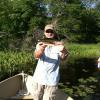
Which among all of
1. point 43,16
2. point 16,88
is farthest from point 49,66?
point 43,16

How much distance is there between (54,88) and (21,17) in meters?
34.4

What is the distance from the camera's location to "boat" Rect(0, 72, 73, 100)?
6691 millimetres

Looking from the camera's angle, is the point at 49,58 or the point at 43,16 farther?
the point at 43,16

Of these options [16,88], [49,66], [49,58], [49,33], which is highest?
[49,33]

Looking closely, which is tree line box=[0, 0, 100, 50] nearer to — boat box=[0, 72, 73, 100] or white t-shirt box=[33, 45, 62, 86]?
boat box=[0, 72, 73, 100]

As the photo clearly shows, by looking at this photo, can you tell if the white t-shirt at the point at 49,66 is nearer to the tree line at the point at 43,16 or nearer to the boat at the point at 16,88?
the boat at the point at 16,88

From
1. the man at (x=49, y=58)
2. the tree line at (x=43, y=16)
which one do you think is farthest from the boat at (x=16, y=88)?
the tree line at (x=43, y=16)

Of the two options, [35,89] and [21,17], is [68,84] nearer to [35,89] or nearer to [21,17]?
[35,89]

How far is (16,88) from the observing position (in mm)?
7043

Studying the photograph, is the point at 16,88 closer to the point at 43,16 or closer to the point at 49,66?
the point at 49,66

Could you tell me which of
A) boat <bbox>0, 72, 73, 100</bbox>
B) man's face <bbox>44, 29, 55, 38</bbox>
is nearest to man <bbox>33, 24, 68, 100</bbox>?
man's face <bbox>44, 29, 55, 38</bbox>

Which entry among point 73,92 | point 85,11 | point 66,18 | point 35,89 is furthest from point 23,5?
point 35,89

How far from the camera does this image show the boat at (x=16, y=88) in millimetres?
6691

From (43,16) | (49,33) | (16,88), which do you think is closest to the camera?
(49,33)
